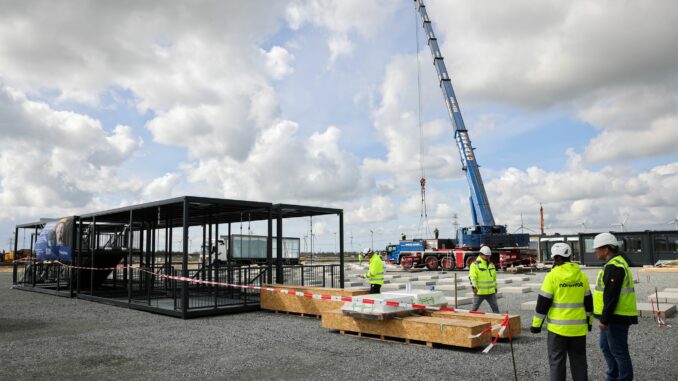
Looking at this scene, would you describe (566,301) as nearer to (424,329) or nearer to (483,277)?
(424,329)

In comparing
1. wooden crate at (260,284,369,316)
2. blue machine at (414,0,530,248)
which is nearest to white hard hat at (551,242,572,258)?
wooden crate at (260,284,369,316)

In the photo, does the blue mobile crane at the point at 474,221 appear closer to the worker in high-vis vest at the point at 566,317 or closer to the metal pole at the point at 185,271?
the metal pole at the point at 185,271

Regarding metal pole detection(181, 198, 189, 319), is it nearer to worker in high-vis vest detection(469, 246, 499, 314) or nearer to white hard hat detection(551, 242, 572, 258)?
worker in high-vis vest detection(469, 246, 499, 314)

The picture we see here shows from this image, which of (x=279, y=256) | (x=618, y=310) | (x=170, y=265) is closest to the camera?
(x=618, y=310)

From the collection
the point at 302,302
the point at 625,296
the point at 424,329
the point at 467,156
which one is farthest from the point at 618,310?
the point at 467,156

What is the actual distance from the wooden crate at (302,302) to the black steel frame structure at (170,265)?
550 millimetres

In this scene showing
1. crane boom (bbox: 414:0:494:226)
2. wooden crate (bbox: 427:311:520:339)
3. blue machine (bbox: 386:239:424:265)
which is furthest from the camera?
blue machine (bbox: 386:239:424:265)

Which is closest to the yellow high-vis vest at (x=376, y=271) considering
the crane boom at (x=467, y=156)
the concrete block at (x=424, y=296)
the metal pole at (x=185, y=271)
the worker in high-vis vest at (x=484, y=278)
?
the concrete block at (x=424, y=296)

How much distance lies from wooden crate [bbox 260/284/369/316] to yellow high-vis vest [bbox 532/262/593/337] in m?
7.19

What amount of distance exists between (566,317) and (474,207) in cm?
2578

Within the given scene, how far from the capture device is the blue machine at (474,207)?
30.1m

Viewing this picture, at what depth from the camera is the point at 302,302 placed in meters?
13.0

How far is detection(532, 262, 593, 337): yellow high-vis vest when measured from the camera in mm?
5500

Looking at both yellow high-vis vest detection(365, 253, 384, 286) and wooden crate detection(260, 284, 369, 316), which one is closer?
wooden crate detection(260, 284, 369, 316)
